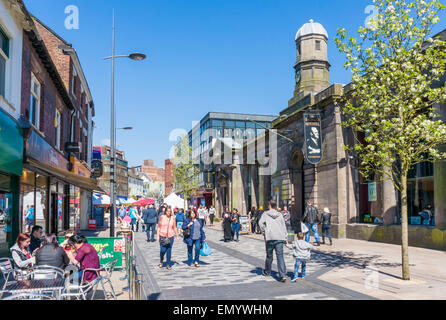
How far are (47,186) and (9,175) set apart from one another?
16.6 feet

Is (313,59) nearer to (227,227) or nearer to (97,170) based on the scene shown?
(227,227)

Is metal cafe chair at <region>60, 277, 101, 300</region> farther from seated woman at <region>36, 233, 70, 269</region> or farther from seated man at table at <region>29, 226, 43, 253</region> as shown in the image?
seated man at table at <region>29, 226, 43, 253</region>

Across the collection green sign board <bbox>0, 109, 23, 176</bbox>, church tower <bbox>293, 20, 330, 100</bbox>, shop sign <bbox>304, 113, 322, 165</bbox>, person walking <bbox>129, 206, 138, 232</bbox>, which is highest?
church tower <bbox>293, 20, 330, 100</bbox>

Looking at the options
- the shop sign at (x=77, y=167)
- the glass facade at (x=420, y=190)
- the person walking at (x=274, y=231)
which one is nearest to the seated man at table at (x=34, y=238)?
the person walking at (x=274, y=231)

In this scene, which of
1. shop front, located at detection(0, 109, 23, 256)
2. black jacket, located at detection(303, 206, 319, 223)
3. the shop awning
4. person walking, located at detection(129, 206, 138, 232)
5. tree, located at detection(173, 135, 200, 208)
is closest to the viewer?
shop front, located at detection(0, 109, 23, 256)

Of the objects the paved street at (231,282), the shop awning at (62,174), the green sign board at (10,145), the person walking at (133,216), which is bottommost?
the paved street at (231,282)

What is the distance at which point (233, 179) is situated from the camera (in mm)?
39438

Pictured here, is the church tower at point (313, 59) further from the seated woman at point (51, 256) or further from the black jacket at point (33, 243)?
the seated woman at point (51, 256)

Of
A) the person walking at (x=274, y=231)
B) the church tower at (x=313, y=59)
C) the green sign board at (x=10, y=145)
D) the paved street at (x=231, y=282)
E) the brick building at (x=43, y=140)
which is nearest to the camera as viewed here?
the paved street at (x=231, y=282)

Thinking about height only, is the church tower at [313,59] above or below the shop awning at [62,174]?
above

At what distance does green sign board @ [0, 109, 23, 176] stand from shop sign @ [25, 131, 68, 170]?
2.06 feet

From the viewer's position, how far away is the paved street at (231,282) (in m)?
7.77

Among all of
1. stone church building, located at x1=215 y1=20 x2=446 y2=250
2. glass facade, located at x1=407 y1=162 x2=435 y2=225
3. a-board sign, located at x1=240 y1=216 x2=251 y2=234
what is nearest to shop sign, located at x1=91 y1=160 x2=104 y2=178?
a-board sign, located at x1=240 y1=216 x2=251 y2=234

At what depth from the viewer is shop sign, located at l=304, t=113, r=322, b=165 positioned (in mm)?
20812
